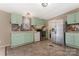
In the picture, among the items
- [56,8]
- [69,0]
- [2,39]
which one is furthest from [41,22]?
[2,39]

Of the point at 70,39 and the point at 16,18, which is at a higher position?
the point at 16,18

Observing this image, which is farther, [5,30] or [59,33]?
[59,33]

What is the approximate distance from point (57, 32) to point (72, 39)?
242mm

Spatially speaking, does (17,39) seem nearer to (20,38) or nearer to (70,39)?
(20,38)

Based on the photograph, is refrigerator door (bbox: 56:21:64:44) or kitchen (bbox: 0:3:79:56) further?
refrigerator door (bbox: 56:21:64:44)

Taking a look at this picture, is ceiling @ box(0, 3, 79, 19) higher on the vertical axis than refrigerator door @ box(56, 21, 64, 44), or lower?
higher

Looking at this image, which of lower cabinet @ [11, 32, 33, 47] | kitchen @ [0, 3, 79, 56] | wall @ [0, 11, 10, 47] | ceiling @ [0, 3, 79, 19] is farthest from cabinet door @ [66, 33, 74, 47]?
wall @ [0, 11, 10, 47]

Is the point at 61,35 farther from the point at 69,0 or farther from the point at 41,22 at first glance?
the point at 69,0

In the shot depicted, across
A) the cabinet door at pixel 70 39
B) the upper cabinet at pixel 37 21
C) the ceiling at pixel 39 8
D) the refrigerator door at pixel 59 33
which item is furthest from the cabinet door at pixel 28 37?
the cabinet door at pixel 70 39

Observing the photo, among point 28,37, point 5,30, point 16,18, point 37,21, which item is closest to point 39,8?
point 37,21

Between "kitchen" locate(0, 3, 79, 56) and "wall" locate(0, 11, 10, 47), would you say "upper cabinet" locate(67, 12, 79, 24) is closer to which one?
"kitchen" locate(0, 3, 79, 56)

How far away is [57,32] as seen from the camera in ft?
5.23

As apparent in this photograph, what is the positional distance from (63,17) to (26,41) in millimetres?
642

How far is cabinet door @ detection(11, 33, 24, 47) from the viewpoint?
1.48 metres
